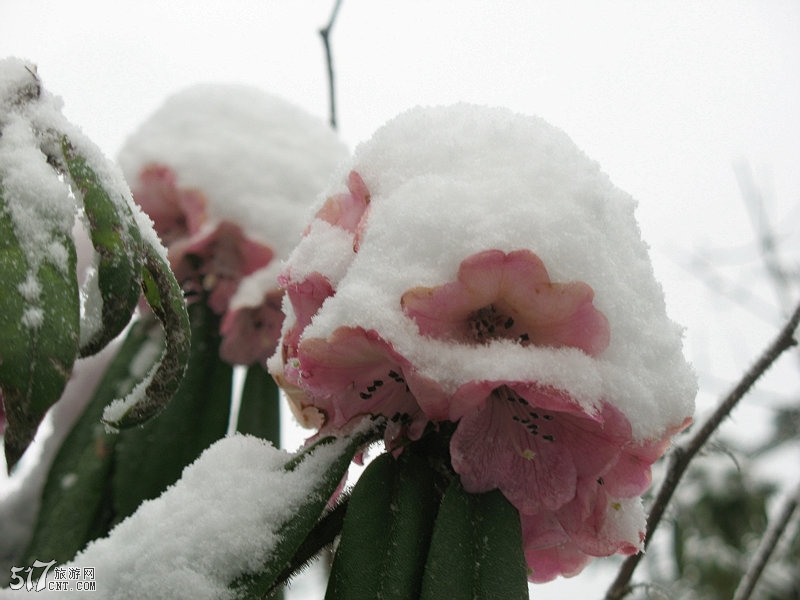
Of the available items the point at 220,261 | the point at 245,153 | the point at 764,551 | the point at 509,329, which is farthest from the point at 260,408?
the point at 764,551

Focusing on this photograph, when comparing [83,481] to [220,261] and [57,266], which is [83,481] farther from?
[57,266]

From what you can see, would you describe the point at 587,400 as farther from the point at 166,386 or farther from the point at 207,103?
the point at 207,103

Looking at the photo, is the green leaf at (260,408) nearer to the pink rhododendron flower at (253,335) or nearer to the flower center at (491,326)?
the pink rhododendron flower at (253,335)

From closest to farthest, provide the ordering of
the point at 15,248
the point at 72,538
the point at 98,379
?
the point at 15,248, the point at 72,538, the point at 98,379

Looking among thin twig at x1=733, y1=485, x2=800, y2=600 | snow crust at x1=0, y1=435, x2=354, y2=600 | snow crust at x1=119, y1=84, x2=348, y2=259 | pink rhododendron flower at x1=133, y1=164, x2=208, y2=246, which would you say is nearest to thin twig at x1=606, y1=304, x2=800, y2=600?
thin twig at x1=733, y1=485, x2=800, y2=600

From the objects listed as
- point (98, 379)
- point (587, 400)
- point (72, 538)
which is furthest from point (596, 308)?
point (98, 379)
